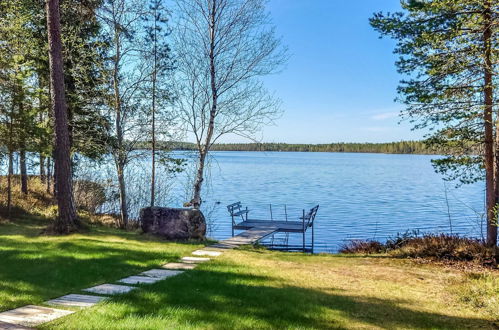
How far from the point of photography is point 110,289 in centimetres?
554

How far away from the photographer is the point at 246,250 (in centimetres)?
982

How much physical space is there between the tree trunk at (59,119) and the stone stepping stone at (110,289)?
5097 millimetres

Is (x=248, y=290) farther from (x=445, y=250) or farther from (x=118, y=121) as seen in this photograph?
(x=118, y=121)

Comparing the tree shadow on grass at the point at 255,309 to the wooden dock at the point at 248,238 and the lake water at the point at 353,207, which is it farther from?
the lake water at the point at 353,207

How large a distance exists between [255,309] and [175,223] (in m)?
6.25

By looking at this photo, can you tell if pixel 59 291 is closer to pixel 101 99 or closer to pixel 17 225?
pixel 17 225

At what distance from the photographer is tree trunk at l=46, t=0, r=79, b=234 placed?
982 centimetres

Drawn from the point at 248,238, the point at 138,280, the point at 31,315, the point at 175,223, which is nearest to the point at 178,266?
the point at 138,280

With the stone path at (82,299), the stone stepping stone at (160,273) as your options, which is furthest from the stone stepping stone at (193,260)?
the stone stepping stone at (160,273)

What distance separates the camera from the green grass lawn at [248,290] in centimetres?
447

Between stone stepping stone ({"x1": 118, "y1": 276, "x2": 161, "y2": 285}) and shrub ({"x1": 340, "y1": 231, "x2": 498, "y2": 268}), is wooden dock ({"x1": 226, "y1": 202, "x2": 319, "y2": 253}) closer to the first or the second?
shrub ({"x1": 340, "y1": 231, "x2": 498, "y2": 268})

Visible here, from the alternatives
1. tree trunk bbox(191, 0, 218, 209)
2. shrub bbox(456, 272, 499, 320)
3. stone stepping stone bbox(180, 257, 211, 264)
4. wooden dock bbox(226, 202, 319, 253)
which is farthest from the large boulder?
shrub bbox(456, 272, 499, 320)

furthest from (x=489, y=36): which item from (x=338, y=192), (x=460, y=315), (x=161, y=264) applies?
(x=338, y=192)

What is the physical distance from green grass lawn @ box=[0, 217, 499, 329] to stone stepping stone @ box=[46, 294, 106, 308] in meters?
0.20
